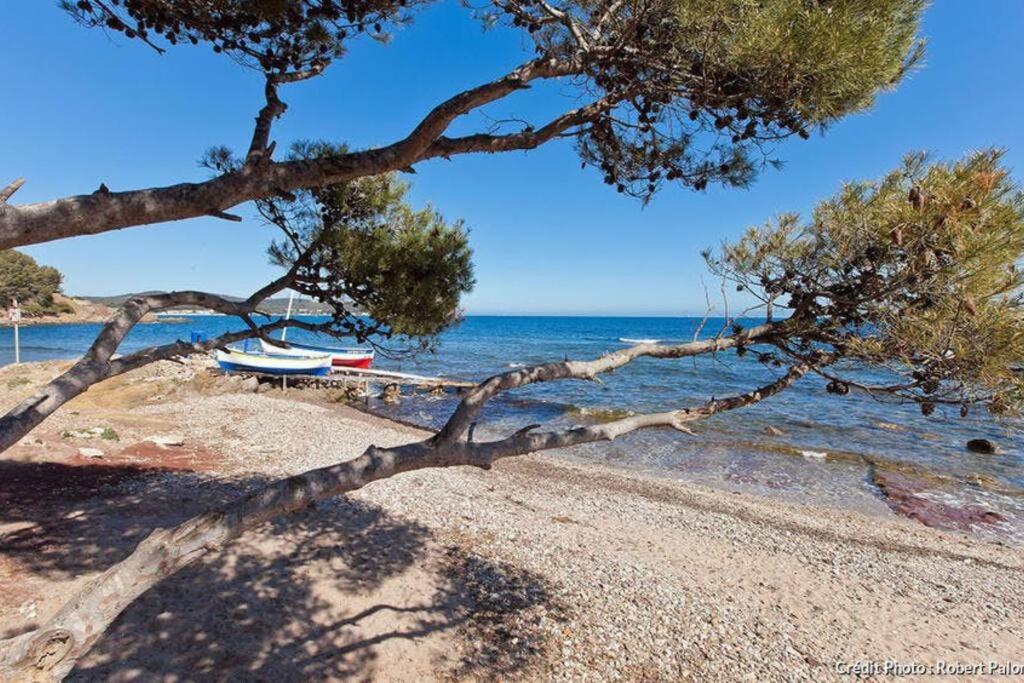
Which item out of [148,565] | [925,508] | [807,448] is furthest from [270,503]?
[807,448]

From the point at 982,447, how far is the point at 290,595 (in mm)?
16343

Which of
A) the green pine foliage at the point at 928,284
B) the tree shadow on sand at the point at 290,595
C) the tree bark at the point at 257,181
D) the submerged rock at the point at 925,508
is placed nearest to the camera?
the tree bark at the point at 257,181

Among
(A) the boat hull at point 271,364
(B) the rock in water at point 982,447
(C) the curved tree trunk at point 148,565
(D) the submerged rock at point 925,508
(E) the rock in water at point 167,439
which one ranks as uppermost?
(C) the curved tree trunk at point 148,565

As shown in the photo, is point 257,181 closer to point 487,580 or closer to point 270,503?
point 270,503

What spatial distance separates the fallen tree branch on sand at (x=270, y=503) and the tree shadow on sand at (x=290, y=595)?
1893 millimetres

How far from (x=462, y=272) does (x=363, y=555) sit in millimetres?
3111

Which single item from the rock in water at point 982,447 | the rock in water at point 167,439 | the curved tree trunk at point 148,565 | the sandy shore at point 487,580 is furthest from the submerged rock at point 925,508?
the rock in water at point 167,439

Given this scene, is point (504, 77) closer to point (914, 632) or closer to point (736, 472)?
point (914, 632)

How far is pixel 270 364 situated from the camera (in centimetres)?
1866

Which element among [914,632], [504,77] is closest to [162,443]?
[504,77]

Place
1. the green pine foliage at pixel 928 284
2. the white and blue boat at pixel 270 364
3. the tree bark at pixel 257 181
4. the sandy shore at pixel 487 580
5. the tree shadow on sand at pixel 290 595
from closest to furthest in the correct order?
the tree bark at pixel 257 181
the green pine foliage at pixel 928 284
the tree shadow on sand at pixel 290 595
the sandy shore at pixel 487 580
the white and blue boat at pixel 270 364

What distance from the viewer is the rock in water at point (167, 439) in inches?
357

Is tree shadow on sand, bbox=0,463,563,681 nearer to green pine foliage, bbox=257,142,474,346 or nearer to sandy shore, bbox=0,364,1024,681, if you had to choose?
sandy shore, bbox=0,364,1024,681

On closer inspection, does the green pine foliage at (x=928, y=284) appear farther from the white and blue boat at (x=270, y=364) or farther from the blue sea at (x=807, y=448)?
the white and blue boat at (x=270, y=364)
